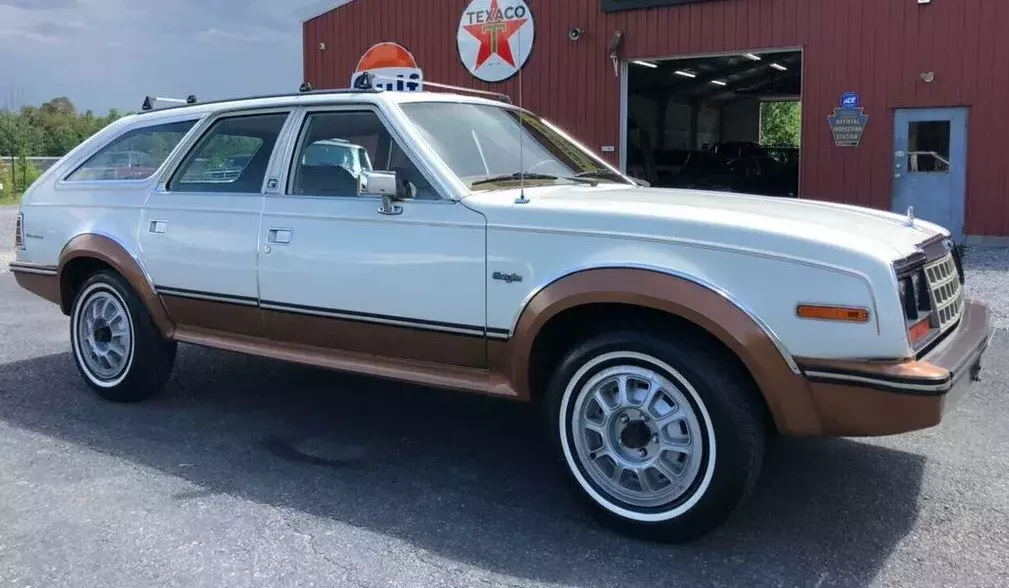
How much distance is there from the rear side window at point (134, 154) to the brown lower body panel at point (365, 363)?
1038 millimetres

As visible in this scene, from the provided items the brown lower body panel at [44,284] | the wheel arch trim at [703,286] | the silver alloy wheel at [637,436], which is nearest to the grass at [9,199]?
the brown lower body panel at [44,284]

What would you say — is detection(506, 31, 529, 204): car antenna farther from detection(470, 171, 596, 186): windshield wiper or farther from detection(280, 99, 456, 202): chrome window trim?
detection(280, 99, 456, 202): chrome window trim

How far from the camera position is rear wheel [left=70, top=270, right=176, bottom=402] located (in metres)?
5.17

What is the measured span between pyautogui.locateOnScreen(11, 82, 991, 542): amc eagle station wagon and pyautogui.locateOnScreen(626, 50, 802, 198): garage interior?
11.9 m

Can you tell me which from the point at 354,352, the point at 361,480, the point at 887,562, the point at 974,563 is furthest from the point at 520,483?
the point at 974,563

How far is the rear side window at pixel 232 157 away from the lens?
15.4ft

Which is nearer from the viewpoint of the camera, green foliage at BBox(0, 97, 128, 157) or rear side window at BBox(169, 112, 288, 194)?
rear side window at BBox(169, 112, 288, 194)

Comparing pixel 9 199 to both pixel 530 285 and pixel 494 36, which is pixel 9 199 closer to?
pixel 494 36

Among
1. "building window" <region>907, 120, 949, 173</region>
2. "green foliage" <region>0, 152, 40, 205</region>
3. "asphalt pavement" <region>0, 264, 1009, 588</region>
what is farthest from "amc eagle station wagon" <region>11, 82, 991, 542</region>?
"green foliage" <region>0, 152, 40, 205</region>

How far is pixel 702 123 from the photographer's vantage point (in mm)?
28891

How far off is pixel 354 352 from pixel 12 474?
1.65 meters

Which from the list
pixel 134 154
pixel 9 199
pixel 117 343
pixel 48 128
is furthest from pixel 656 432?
pixel 48 128

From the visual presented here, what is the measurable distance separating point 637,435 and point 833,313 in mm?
869

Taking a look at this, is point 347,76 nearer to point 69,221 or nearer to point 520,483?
point 69,221
